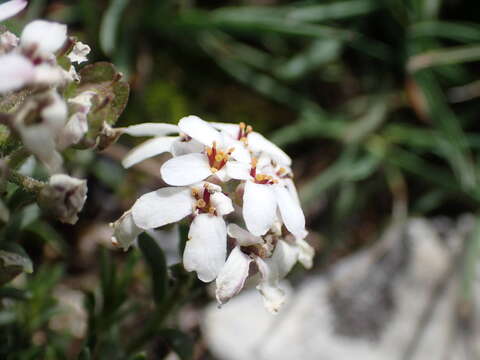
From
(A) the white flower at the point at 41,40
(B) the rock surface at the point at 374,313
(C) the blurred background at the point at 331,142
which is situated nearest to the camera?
(A) the white flower at the point at 41,40

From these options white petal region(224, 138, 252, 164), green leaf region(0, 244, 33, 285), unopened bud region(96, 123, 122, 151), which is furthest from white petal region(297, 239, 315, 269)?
green leaf region(0, 244, 33, 285)

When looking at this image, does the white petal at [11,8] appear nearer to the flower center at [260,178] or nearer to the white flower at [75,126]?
the white flower at [75,126]

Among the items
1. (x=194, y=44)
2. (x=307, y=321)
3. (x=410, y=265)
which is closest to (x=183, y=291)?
(x=307, y=321)

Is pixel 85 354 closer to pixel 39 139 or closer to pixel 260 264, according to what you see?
pixel 260 264

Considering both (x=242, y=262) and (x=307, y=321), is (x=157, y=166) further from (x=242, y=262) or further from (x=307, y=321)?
(x=242, y=262)

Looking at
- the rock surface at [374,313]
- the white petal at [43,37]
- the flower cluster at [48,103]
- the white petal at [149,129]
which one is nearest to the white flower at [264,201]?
the white petal at [149,129]

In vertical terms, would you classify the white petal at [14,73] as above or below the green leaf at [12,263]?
above

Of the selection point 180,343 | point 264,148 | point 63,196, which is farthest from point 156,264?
point 63,196
